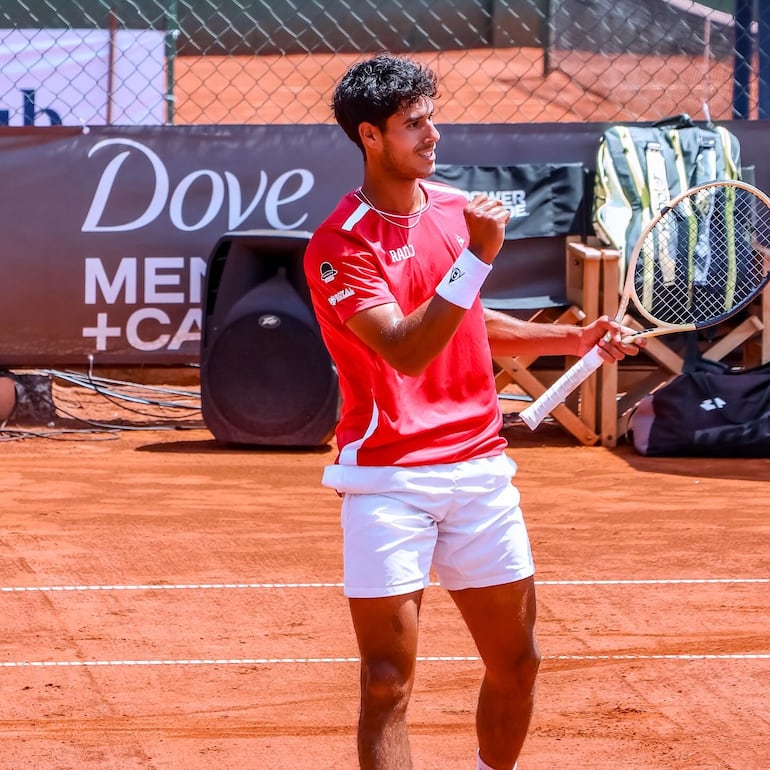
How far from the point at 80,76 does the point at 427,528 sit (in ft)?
21.7

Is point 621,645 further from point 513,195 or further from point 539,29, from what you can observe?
point 539,29

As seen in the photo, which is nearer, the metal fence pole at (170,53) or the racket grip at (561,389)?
the racket grip at (561,389)

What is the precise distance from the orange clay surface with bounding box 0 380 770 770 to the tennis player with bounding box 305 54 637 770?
757mm

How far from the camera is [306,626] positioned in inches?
190

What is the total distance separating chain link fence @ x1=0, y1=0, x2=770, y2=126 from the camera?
898cm

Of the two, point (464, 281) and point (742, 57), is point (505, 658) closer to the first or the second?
point (464, 281)

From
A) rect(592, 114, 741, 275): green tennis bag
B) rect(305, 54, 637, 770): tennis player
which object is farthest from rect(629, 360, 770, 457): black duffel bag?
rect(305, 54, 637, 770): tennis player

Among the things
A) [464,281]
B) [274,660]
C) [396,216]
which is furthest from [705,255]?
[464,281]

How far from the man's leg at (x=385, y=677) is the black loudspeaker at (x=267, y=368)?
5006mm

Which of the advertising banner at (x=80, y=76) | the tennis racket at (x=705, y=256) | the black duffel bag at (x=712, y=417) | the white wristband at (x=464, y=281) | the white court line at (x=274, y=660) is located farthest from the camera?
the advertising banner at (x=80, y=76)

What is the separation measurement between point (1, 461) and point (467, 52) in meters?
4.70

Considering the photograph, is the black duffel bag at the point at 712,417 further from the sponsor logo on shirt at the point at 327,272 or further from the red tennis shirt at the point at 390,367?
the sponsor logo on shirt at the point at 327,272

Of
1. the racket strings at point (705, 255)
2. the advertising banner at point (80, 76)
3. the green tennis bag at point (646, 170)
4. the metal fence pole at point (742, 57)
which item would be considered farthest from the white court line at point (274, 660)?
the metal fence pole at point (742, 57)

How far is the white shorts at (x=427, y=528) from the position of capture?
301 cm
